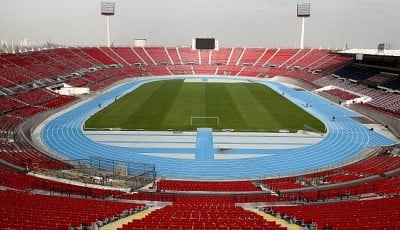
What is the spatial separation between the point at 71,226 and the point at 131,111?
37.6 meters

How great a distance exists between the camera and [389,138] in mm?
36625

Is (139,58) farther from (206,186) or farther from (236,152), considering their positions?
(206,186)

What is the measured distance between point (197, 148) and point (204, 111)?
15.5 meters

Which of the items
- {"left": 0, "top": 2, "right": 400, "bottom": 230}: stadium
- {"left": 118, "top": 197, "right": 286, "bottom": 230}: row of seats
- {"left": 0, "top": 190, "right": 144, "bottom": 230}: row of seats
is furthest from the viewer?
{"left": 0, "top": 2, "right": 400, "bottom": 230}: stadium

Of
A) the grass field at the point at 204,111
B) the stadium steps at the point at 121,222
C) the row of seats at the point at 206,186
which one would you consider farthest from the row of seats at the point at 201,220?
the grass field at the point at 204,111

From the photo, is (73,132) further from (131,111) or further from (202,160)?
(202,160)

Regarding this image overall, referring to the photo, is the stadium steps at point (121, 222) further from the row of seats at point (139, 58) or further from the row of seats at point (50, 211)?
the row of seats at point (139, 58)

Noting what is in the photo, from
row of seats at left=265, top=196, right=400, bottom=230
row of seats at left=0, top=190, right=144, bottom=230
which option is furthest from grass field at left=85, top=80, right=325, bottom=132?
row of seats at left=0, top=190, right=144, bottom=230

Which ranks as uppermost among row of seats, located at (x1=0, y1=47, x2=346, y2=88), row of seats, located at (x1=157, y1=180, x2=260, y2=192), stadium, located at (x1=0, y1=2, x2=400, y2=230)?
row of seats, located at (x1=0, y1=47, x2=346, y2=88)

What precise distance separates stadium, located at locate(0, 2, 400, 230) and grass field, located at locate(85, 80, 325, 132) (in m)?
0.19

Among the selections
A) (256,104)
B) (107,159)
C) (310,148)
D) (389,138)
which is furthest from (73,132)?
(389,138)

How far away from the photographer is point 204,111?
47.7m

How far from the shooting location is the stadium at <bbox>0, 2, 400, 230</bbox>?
1351cm

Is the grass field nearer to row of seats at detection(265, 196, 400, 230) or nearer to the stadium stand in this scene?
the stadium stand
